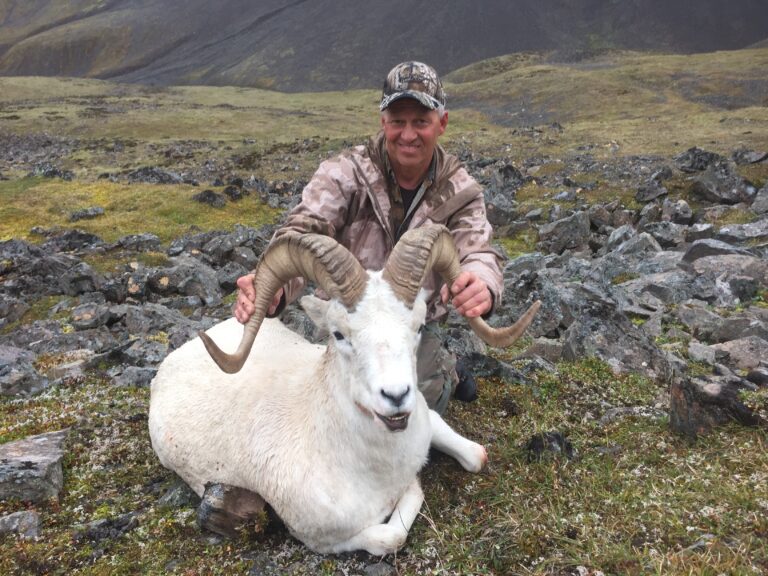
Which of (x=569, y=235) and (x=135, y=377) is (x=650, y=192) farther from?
(x=135, y=377)

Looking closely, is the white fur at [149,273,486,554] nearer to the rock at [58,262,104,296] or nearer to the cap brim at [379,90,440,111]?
the cap brim at [379,90,440,111]

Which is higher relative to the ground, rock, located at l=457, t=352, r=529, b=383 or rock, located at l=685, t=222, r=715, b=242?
rock, located at l=685, t=222, r=715, b=242

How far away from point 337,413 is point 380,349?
1.17 metres

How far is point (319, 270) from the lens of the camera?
5.19 metres

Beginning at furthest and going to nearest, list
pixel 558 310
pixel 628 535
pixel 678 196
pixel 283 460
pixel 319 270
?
pixel 678 196, pixel 558 310, pixel 283 460, pixel 319 270, pixel 628 535

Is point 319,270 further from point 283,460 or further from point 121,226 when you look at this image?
point 121,226

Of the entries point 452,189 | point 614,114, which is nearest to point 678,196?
point 452,189

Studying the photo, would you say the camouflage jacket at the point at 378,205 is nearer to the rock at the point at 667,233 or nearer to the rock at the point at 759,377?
the rock at the point at 759,377

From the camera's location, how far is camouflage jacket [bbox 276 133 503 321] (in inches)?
271

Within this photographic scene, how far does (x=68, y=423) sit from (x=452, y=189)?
6195mm

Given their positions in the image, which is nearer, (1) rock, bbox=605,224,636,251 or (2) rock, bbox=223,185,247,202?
(1) rock, bbox=605,224,636,251

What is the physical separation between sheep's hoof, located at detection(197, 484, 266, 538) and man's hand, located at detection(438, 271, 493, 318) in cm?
281

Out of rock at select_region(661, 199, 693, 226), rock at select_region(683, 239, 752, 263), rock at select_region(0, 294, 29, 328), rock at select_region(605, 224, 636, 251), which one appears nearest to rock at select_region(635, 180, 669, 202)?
rock at select_region(661, 199, 693, 226)

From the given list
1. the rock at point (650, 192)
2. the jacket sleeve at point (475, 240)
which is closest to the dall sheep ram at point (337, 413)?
the jacket sleeve at point (475, 240)
